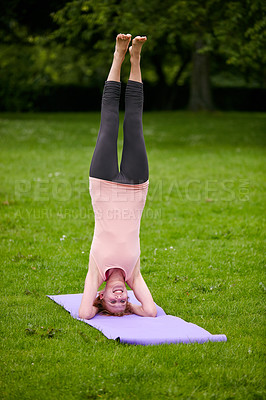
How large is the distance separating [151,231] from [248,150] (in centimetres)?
1043

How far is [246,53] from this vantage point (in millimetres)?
17656

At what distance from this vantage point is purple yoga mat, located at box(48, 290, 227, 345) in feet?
16.1

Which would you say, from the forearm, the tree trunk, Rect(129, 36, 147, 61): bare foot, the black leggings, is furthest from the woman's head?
the tree trunk

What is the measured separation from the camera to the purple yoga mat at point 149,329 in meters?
4.92

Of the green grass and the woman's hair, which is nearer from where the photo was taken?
the green grass

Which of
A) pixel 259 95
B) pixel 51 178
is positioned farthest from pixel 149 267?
pixel 259 95

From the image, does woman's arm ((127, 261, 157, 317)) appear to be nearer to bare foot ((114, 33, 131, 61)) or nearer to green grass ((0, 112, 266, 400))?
green grass ((0, 112, 266, 400))

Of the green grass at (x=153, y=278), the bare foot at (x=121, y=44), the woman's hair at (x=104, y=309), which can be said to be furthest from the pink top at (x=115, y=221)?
the bare foot at (x=121, y=44)

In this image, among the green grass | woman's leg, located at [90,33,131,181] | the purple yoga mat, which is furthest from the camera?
woman's leg, located at [90,33,131,181]

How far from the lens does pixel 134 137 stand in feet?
17.8

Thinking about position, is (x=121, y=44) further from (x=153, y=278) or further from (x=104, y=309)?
(x=153, y=278)

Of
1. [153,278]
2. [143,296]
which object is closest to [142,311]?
[143,296]

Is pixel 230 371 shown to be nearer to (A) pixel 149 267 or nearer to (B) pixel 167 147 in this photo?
(A) pixel 149 267

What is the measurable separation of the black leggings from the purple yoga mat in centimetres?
149
